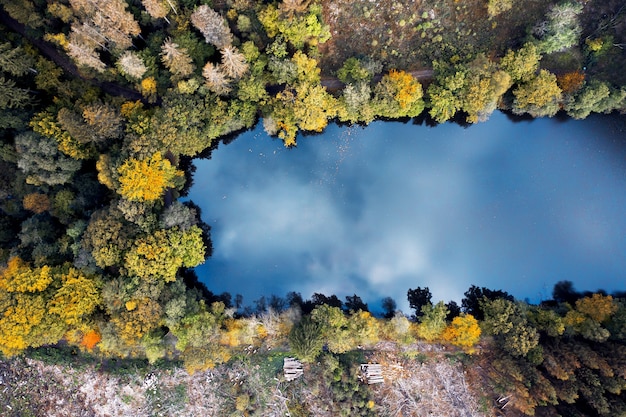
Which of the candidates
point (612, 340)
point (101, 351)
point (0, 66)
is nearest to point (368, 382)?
point (612, 340)

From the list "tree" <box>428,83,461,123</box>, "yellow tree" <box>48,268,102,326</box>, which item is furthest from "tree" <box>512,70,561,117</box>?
"yellow tree" <box>48,268,102,326</box>

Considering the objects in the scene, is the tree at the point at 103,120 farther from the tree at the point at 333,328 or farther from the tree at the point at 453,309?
the tree at the point at 453,309

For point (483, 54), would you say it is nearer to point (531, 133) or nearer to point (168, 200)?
point (531, 133)

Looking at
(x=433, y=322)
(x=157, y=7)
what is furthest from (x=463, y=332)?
(x=157, y=7)

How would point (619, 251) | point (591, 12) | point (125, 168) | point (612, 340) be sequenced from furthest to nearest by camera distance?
point (619, 251), point (591, 12), point (612, 340), point (125, 168)

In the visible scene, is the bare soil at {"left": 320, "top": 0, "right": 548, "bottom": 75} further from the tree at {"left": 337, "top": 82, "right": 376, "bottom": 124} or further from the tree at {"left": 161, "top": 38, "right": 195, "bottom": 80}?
the tree at {"left": 161, "top": 38, "right": 195, "bottom": 80}

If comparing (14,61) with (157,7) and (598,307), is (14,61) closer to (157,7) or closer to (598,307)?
(157,7)

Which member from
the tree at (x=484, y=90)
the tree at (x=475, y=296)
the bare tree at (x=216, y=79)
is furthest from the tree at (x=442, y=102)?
the bare tree at (x=216, y=79)
